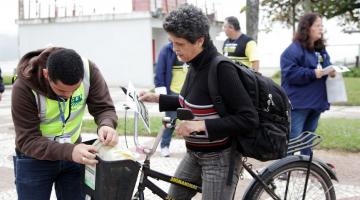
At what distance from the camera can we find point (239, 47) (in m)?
7.21

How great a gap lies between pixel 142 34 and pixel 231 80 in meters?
19.3

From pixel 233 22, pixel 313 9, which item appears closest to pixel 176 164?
pixel 233 22

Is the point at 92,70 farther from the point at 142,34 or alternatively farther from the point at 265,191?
the point at 142,34

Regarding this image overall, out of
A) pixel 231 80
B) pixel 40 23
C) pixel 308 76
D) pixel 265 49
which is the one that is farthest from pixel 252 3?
pixel 265 49

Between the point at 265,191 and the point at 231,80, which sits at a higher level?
the point at 231,80

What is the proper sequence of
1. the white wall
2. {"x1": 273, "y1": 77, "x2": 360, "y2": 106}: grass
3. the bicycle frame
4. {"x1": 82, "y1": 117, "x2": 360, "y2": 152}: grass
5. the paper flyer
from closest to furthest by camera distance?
the paper flyer < the bicycle frame < {"x1": 82, "y1": 117, "x2": 360, "y2": 152}: grass < {"x1": 273, "y1": 77, "x2": 360, "y2": 106}: grass < the white wall

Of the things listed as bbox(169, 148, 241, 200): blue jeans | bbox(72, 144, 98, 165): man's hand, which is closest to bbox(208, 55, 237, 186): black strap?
bbox(169, 148, 241, 200): blue jeans

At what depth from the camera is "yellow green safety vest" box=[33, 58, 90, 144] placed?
2.79 meters

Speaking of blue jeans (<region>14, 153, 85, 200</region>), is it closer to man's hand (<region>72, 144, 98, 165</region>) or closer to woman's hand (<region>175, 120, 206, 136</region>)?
man's hand (<region>72, 144, 98, 165</region>)

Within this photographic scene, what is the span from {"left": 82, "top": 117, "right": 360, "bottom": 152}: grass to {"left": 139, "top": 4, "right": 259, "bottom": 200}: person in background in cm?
427

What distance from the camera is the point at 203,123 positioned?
9.00 ft

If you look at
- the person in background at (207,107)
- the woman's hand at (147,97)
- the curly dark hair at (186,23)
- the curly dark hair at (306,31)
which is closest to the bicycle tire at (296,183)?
the person in background at (207,107)

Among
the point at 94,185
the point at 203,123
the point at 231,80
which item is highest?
the point at 231,80

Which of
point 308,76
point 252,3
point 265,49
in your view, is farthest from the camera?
point 265,49
